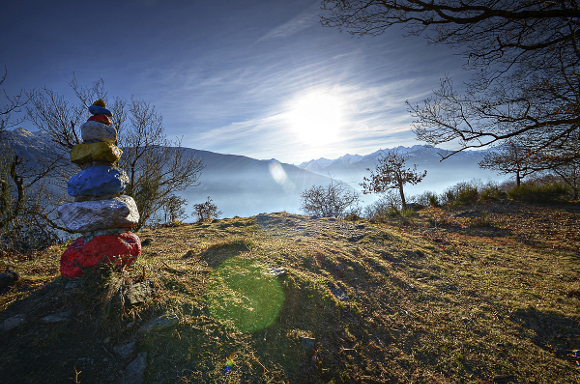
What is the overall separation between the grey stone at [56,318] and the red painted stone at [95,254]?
0.55 metres

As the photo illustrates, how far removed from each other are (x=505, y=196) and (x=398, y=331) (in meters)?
18.2

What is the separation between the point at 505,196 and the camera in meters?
15.5

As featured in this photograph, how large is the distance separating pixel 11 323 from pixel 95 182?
193 cm

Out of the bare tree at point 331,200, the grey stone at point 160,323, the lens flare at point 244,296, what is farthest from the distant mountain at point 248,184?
the grey stone at point 160,323

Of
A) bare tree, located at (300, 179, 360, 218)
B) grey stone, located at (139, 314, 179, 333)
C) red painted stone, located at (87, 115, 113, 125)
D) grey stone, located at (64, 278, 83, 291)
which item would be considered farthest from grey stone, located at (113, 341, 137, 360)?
bare tree, located at (300, 179, 360, 218)

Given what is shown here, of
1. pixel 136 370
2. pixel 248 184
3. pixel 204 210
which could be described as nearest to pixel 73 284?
pixel 136 370

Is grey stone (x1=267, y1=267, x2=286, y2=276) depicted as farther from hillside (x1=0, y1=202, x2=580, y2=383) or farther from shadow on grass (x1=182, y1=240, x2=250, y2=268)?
shadow on grass (x1=182, y1=240, x2=250, y2=268)

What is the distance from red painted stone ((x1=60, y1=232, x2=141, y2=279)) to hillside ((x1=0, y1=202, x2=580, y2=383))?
21cm

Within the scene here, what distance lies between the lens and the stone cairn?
3.21 meters

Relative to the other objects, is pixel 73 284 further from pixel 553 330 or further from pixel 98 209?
pixel 553 330

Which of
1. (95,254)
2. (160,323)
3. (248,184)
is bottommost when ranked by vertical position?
(160,323)

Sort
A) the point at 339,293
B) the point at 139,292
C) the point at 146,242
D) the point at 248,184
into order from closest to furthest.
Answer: the point at 139,292 → the point at 339,293 → the point at 146,242 → the point at 248,184

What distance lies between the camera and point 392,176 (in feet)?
60.5

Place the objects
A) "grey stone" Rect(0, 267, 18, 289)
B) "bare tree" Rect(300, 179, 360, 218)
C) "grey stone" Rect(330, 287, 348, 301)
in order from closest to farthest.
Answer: "grey stone" Rect(0, 267, 18, 289)
"grey stone" Rect(330, 287, 348, 301)
"bare tree" Rect(300, 179, 360, 218)
